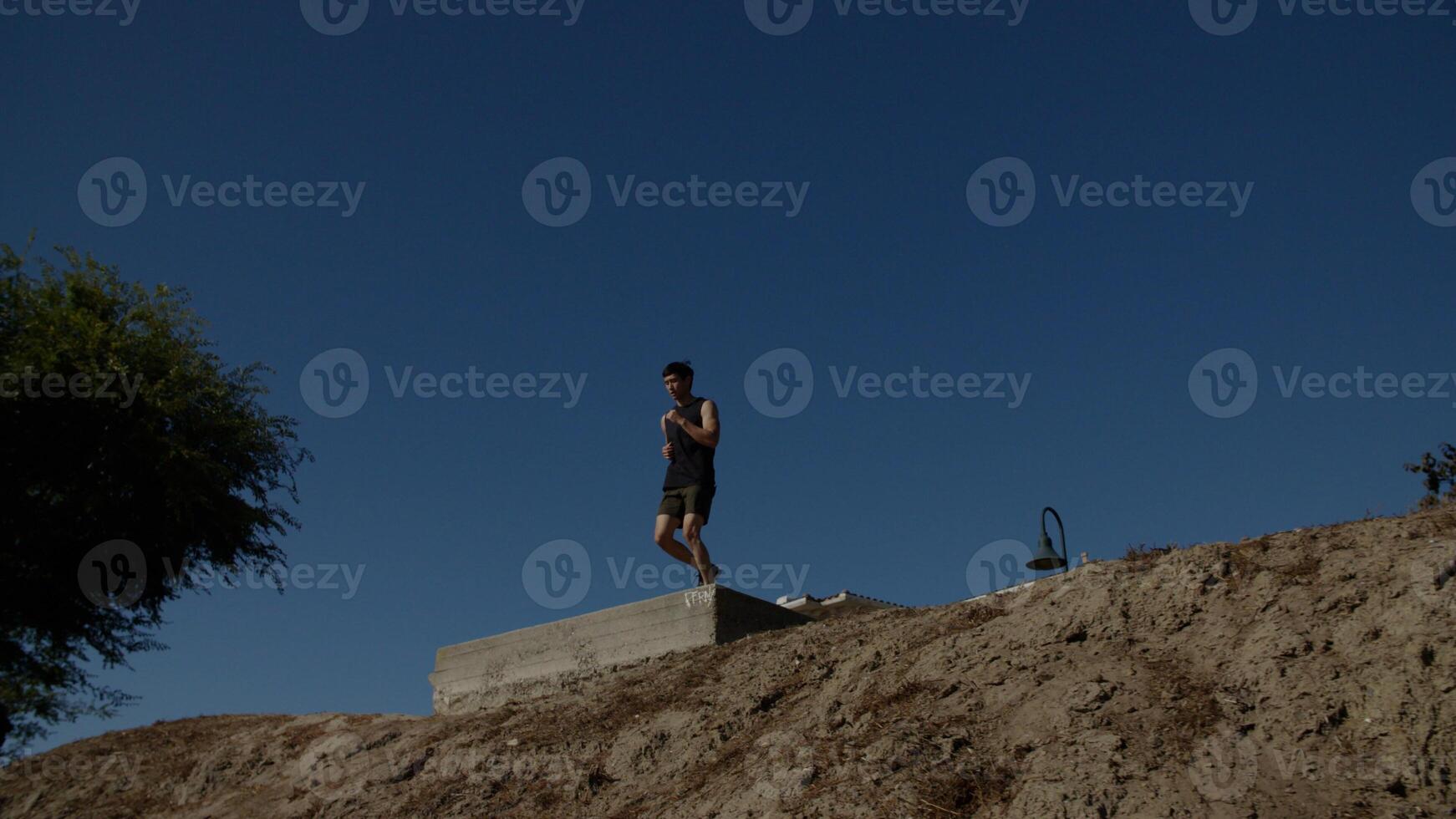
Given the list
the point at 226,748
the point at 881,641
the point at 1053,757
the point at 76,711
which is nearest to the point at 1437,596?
the point at 1053,757

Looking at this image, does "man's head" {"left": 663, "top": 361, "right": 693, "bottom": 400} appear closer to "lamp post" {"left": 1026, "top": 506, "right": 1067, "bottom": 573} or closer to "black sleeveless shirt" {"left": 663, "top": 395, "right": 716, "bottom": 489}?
"black sleeveless shirt" {"left": 663, "top": 395, "right": 716, "bottom": 489}

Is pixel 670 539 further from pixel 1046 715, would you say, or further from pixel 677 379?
pixel 1046 715

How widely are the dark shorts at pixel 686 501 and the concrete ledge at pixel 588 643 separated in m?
0.84

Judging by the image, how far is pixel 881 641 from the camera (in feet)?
29.7

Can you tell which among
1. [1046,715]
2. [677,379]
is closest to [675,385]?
[677,379]

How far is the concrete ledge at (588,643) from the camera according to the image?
1130 centimetres

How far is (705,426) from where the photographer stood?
1136cm

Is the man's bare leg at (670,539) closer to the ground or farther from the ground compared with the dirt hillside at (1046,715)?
farther from the ground

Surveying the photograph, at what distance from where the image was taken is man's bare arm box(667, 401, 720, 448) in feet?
36.9

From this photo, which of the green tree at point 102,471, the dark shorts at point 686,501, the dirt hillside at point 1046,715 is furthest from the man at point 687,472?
the green tree at point 102,471

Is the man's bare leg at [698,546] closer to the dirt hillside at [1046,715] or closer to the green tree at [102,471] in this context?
the dirt hillside at [1046,715]

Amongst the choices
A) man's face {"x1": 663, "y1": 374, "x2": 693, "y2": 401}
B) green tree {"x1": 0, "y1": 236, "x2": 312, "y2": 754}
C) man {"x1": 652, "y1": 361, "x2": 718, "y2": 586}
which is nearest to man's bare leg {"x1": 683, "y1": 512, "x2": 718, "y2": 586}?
man {"x1": 652, "y1": 361, "x2": 718, "y2": 586}

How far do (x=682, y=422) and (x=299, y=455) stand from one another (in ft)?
30.3

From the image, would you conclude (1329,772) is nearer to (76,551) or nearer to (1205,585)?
(1205,585)
